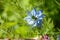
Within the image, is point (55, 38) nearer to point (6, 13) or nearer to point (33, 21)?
point (33, 21)

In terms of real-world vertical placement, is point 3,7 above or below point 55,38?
above

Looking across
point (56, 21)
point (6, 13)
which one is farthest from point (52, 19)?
point (6, 13)

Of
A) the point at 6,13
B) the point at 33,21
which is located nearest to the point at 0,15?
the point at 6,13

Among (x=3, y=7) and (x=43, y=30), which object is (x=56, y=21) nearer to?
(x=43, y=30)

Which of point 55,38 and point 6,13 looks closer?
point 6,13

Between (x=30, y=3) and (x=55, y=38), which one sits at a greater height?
(x=30, y=3)
